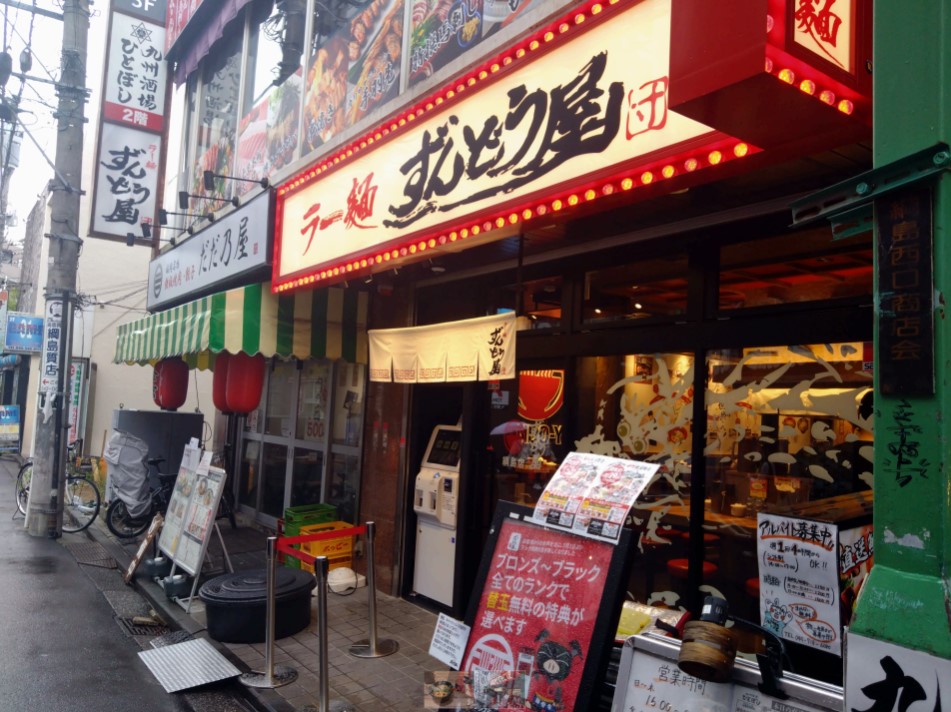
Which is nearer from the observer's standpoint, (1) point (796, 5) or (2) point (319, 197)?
(1) point (796, 5)

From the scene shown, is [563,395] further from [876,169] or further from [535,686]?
[876,169]

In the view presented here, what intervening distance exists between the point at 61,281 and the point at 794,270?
12.0 m

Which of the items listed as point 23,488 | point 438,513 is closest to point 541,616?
point 438,513

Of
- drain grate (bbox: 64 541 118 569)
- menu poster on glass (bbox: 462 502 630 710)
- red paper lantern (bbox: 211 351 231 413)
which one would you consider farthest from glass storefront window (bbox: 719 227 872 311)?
drain grate (bbox: 64 541 118 569)

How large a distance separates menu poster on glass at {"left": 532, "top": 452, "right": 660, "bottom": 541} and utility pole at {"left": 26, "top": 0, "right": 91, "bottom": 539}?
1108 centimetres

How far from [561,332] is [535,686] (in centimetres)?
356

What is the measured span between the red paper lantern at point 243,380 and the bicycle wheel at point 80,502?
516 cm

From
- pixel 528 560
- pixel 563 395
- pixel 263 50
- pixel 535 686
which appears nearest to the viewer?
pixel 535 686

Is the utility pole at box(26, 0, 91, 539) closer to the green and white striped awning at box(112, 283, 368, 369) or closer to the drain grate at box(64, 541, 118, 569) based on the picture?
the drain grate at box(64, 541, 118, 569)

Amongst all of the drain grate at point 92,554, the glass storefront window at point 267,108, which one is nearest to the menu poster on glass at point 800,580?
the glass storefront window at point 267,108

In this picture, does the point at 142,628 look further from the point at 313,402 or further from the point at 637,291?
the point at 637,291

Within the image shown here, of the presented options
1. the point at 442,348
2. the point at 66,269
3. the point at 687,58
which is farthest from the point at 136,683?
the point at 66,269

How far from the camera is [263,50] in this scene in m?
11.2

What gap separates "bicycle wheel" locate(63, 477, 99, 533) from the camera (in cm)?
1246
